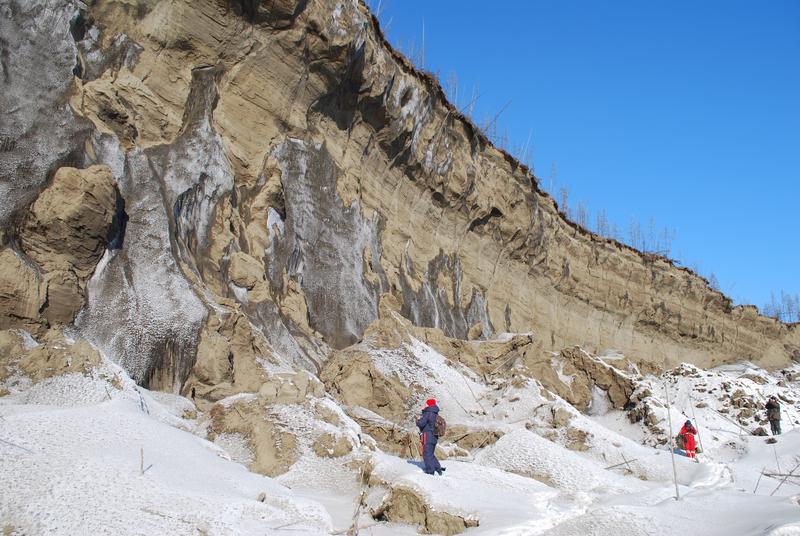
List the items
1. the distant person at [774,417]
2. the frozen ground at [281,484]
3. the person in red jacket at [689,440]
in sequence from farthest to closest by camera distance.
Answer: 1. the distant person at [774,417]
2. the person in red jacket at [689,440]
3. the frozen ground at [281,484]

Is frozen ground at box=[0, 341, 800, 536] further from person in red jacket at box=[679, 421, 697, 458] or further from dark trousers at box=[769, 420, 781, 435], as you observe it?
dark trousers at box=[769, 420, 781, 435]

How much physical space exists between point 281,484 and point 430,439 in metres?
1.93

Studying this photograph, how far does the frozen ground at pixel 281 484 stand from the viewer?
5.52 metres

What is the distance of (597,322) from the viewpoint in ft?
107

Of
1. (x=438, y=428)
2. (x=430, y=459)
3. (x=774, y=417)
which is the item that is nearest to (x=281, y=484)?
(x=430, y=459)

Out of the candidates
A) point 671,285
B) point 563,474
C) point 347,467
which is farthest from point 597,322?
point 347,467

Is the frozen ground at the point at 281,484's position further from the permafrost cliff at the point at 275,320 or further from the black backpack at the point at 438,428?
the black backpack at the point at 438,428

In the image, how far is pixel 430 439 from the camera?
909 cm

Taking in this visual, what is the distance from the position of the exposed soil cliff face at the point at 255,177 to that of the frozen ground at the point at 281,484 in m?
2.37

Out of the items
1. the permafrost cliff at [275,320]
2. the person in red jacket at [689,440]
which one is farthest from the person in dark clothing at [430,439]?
the person in red jacket at [689,440]

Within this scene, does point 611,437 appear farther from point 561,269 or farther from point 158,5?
point 561,269

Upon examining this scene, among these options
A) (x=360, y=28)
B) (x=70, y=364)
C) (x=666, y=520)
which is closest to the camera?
(x=666, y=520)

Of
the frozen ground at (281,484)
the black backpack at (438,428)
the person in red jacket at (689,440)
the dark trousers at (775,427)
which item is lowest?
the frozen ground at (281,484)

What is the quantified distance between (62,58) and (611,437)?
1220 cm
